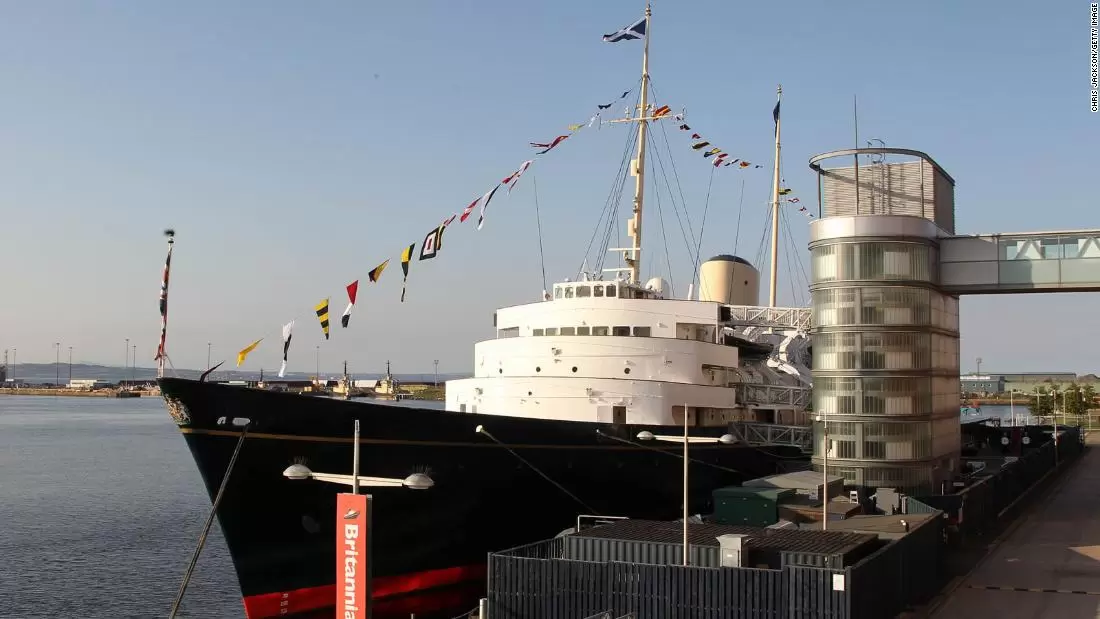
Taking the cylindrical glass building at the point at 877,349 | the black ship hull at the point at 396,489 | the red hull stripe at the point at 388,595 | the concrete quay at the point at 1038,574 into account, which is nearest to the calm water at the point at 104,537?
the red hull stripe at the point at 388,595

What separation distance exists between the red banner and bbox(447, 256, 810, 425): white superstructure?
1703 cm

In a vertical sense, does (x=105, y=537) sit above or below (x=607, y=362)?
below

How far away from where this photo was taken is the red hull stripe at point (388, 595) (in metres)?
23.3

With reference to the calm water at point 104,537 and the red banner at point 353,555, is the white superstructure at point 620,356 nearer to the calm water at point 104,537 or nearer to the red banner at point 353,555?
the calm water at point 104,537

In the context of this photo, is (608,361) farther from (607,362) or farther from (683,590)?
(683,590)

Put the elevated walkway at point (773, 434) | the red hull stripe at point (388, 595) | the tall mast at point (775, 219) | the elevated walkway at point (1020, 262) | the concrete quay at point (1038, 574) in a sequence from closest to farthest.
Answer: the concrete quay at point (1038, 574)
the red hull stripe at point (388, 595)
the elevated walkway at point (1020, 262)
the elevated walkway at point (773, 434)
the tall mast at point (775, 219)

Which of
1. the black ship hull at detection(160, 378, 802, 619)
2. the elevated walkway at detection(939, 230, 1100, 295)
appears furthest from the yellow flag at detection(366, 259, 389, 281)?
the elevated walkway at detection(939, 230, 1100, 295)

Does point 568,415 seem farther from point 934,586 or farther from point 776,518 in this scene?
point 934,586

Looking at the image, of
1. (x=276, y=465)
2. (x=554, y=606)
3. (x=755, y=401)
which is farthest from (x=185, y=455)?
(x=554, y=606)

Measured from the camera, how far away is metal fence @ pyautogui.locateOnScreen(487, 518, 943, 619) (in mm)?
17594

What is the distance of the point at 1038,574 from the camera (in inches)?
1027

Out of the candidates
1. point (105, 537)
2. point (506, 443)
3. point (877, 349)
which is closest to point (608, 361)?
point (506, 443)

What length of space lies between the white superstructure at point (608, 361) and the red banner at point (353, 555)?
55.9 feet

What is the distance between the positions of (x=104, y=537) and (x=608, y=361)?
27.0 meters
